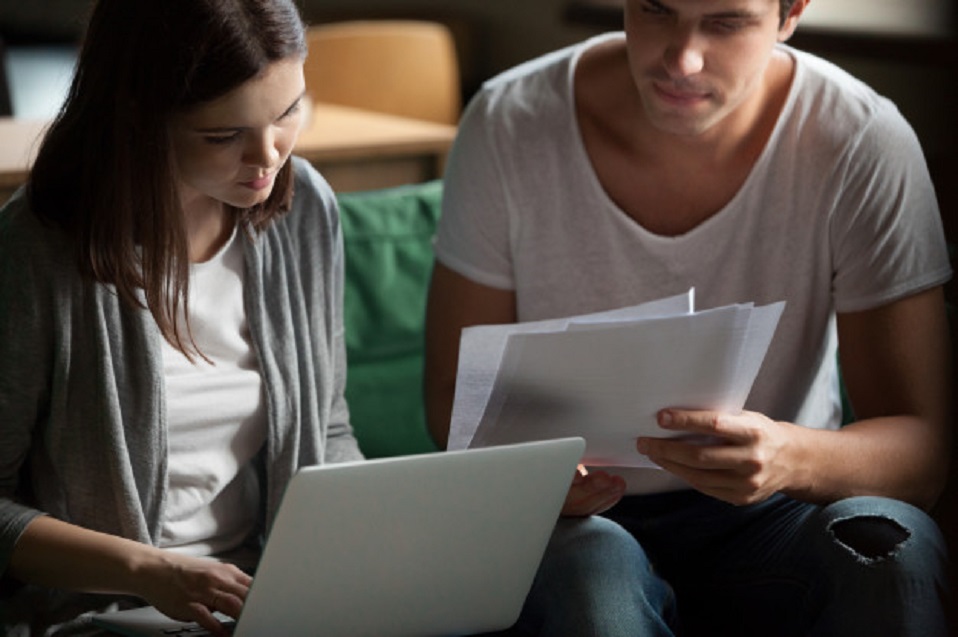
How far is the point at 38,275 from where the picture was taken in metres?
1.37

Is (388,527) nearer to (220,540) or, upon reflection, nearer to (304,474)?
(304,474)

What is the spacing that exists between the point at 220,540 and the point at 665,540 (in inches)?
19.4

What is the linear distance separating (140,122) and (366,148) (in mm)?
1497

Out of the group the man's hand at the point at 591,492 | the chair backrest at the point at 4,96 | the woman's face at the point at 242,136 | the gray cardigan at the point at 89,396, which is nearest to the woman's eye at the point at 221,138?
the woman's face at the point at 242,136

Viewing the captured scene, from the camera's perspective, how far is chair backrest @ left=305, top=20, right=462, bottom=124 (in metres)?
3.54

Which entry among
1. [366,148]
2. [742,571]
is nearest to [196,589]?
[742,571]

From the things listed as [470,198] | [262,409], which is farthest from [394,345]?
[262,409]

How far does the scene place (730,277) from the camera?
1.66 meters

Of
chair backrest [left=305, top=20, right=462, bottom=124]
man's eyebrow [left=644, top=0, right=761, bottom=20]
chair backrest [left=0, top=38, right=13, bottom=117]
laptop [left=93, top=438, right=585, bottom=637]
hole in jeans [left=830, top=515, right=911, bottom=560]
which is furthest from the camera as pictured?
chair backrest [left=305, top=20, right=462, bottom=124]

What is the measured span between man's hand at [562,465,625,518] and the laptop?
0.12 m

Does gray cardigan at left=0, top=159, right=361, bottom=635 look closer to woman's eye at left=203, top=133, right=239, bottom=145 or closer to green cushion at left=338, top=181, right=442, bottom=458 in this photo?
woman's eye at left=203, top=133, right=239, bottom=145

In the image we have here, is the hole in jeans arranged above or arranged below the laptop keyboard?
above

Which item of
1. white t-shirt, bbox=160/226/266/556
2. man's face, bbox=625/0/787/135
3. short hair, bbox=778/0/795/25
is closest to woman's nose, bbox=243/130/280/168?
white t-shirt, bbox=160/226/266/556

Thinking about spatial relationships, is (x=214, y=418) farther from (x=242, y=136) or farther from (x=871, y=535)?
(x=871, y=535)
